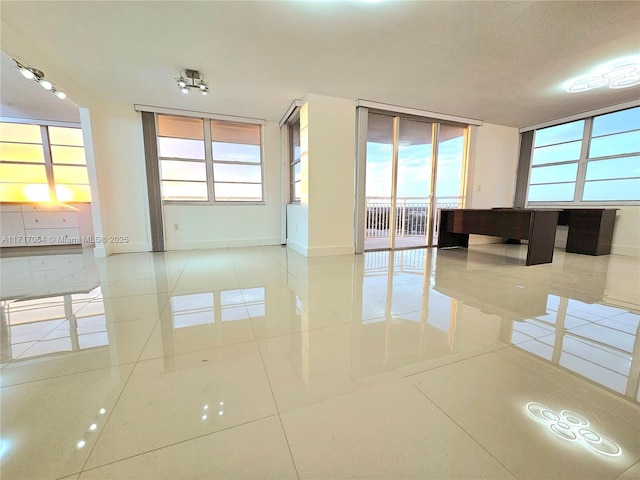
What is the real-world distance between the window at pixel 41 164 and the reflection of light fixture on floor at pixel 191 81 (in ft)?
10.9

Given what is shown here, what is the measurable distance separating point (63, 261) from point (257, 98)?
401 centimetres

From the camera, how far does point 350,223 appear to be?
4.50 metres

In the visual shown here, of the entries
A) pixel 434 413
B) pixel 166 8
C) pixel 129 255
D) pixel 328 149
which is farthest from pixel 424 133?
pixel 129 255

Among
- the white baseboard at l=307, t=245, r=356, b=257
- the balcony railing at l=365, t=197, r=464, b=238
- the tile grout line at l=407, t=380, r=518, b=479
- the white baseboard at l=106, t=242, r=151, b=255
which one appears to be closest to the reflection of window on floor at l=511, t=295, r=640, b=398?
the tile grout line at l=407, t=380, r=518, b=479

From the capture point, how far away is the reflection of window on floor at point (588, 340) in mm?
1339

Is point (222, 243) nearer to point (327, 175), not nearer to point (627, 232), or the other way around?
point (327, 175)

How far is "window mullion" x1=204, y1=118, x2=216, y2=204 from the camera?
499cm

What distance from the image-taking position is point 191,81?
354 centimetres

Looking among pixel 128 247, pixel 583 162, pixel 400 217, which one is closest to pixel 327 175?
pixel 400 217

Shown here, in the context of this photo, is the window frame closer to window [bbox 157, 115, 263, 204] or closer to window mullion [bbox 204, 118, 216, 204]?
window [bbox 157, 115, 263, 204]

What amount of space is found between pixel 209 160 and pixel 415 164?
415 cm

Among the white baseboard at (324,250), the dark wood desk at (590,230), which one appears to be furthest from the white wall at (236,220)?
the dark wood desk at (590,230)

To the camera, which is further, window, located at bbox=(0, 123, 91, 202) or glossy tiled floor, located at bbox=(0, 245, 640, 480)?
window, located at bbox=(0, 123, 91, 202)

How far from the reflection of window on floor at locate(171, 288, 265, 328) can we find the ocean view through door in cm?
298
